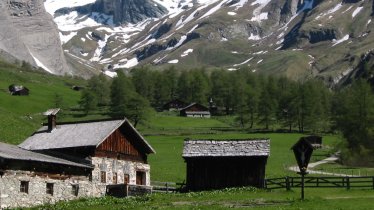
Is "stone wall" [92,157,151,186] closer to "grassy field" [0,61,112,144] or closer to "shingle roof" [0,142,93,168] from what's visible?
"shingle roof" [0,142,93,168]

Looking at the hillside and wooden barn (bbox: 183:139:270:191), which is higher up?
the hillside

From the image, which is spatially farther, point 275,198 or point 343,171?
point 343,171

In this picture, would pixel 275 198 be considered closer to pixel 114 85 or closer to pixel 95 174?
pixel 95 174

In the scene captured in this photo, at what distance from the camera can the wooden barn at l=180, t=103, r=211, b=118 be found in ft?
493

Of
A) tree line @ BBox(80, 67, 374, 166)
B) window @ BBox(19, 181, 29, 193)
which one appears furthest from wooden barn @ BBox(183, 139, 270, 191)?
tree line @ BBox(80, 67, 374, 166)

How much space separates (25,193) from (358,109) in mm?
64279

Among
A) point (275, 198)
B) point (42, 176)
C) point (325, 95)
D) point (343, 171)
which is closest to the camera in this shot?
point (275, 198)

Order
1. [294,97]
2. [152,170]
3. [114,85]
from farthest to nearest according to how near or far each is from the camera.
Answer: [114,85] < [294,97] < [152,170]

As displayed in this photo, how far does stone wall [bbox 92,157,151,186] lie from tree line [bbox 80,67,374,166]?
38304 mm

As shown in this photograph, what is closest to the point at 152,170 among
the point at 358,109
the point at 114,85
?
the point at 358,109

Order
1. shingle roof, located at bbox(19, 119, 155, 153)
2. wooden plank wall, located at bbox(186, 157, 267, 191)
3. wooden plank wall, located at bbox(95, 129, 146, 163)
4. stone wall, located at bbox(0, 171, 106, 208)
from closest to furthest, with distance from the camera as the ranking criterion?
stone wall, located at bbox(0, 171, 106, 208), shingle roof, located at bbox(19, 119, 155, 153), wooden plank wall, located at bbox(186, 157, 267, 191), wooden plank wall, located at bbox(95, 129, 146, 163)

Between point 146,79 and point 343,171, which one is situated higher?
point 146,79

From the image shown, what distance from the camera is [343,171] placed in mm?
73625

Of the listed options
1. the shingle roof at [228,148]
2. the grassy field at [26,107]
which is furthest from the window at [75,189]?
the grassy field at [26,107]
